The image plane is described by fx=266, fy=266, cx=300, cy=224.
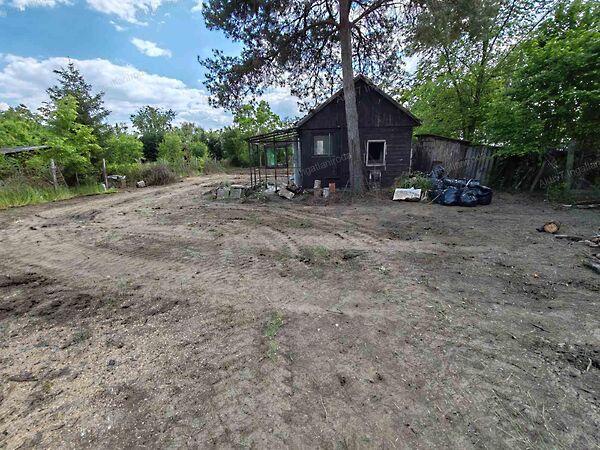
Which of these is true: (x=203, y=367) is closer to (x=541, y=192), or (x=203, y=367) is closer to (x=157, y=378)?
(x=157, y=378)

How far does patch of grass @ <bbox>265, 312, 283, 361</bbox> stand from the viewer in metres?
2.48

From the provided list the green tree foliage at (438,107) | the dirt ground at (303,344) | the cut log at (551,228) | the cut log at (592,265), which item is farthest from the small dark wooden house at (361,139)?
the cut log at (592,265)

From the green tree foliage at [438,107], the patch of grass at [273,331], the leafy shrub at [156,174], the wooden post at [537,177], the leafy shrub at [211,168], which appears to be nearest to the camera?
the patch of grass at [273,331]

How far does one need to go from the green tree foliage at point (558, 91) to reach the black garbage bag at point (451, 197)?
2.70 meters

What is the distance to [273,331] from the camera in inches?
109

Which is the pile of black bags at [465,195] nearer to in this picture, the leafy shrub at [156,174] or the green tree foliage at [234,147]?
the leafy shrub at [156,174]

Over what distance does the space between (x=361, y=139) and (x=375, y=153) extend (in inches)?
38.2

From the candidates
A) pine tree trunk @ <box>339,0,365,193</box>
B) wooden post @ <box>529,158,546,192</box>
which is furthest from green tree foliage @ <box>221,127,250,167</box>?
wooden post @ <box>529,158,546,192</box>

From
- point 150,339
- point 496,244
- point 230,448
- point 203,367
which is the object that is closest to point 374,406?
point 230,448

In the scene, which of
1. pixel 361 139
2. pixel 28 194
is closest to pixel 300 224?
pixel 361 139

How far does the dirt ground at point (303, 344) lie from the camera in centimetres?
180

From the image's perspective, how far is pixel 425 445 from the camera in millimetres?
1667

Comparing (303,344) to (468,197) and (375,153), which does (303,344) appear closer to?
(468,197)

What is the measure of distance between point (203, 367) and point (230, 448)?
2.58 feet
